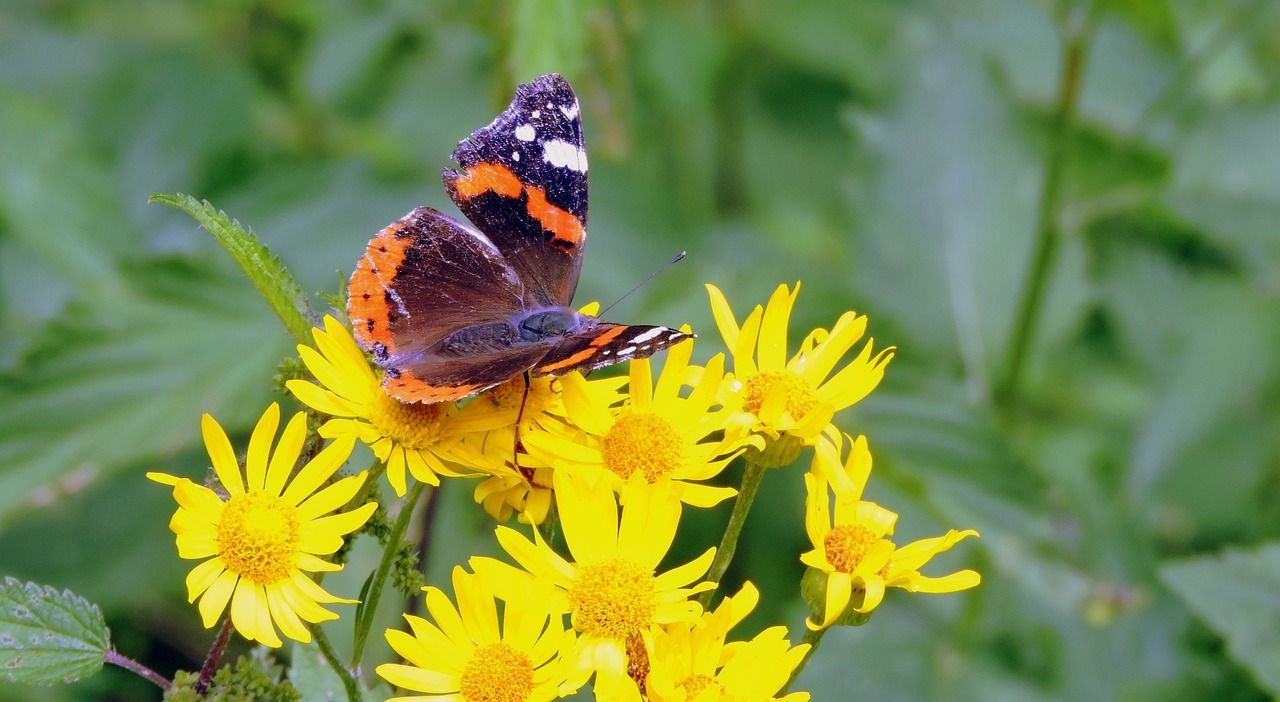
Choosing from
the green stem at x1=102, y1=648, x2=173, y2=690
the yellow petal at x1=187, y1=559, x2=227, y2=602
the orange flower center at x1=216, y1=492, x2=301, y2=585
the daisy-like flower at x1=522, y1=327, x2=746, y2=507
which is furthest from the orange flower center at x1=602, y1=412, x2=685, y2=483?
the green stem at x1=102, y1=648, x2=173, y2=690

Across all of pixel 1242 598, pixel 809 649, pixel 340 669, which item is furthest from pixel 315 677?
pixel 1242 598

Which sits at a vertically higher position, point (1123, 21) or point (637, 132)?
point (1123, 21)

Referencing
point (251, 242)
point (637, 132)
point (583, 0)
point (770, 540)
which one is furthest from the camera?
point (637, 132)

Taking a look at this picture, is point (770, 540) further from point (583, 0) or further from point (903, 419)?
point (583, 0)

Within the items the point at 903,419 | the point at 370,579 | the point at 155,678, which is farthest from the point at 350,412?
the point at 903,419

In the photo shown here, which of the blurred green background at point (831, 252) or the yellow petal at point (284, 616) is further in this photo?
the blurred green background at point (831, 252)

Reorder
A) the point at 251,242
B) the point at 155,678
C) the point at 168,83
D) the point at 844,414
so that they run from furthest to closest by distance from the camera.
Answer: the point at 168,83 → the point at 844,414 → the point at 251,242 → the point at 155,678

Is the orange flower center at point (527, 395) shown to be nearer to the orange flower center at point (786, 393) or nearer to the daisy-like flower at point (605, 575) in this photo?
the daisy-like flower at point (605, 575)

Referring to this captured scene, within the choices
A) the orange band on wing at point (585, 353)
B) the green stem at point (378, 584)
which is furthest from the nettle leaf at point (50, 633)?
the orange band on wing at point (585, 353)
